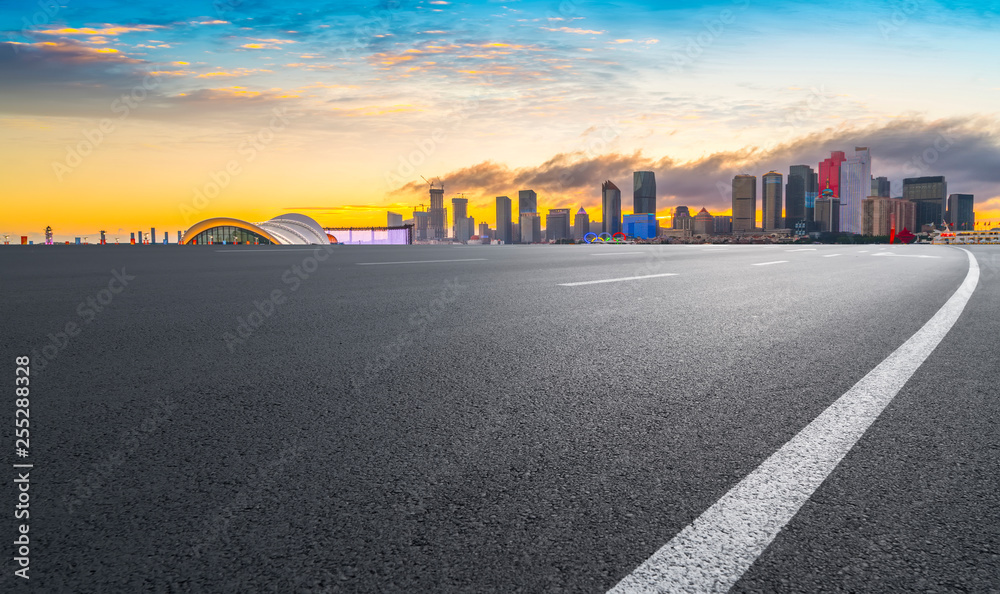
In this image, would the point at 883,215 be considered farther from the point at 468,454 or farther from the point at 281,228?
the point at 468,454

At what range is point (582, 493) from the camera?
7.46 ft

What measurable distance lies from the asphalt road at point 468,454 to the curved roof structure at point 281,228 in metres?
96.9

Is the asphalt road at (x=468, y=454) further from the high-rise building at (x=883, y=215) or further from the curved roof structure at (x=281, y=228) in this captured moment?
the high-rise building at (x=883, y=215)

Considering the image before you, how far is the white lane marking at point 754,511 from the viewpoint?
69.7 inches

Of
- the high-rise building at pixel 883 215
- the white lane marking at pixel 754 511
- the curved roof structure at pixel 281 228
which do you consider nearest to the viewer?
the white lane marking at pixel 754 511

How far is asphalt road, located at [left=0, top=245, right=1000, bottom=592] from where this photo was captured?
1.84 meters

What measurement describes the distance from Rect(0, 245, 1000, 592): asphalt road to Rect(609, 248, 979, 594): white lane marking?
51mm

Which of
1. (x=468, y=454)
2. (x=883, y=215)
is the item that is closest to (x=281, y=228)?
(x=468, y=454)

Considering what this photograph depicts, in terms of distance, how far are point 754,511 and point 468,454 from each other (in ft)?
3.39

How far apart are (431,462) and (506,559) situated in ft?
2.49

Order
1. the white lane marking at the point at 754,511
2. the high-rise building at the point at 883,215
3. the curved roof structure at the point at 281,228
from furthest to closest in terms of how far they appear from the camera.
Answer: the high-rise building at the point at 883,215
the curved roof structure at the point at 281,228
the white lane marking at the point at 754,511

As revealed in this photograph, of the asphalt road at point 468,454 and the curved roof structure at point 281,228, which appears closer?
the asphalt road at point 468,454

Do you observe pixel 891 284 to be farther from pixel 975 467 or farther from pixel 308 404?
pixel 308 404

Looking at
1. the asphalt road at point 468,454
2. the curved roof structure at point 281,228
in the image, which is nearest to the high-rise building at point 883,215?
the curved roof structure at point 281,228
